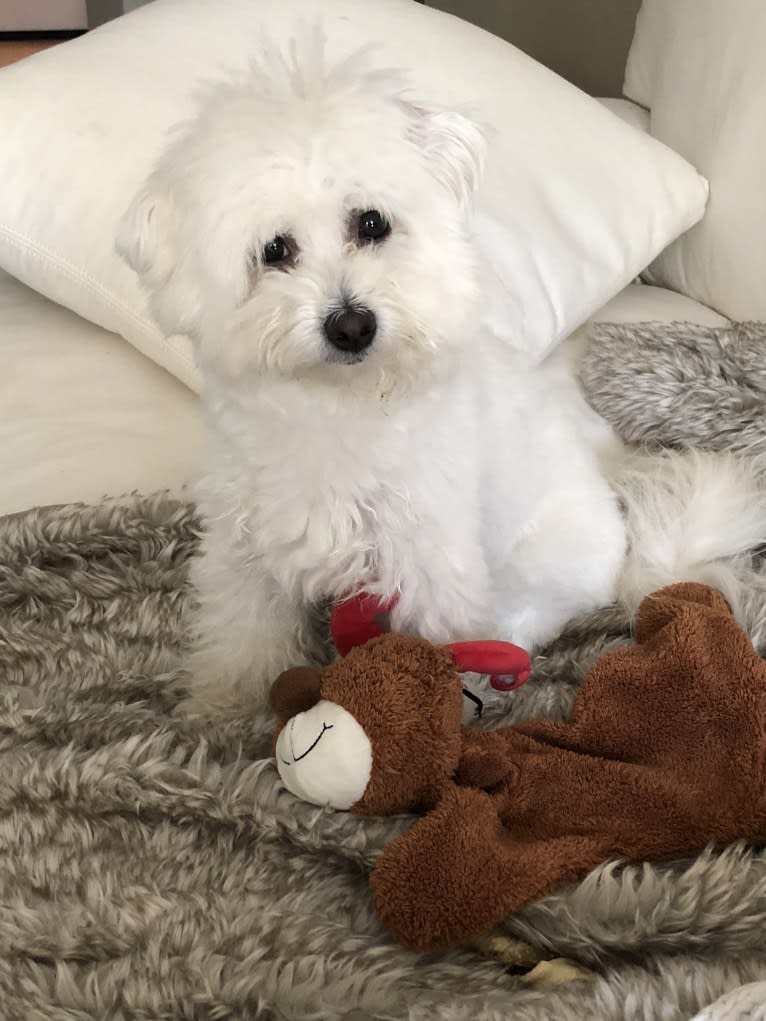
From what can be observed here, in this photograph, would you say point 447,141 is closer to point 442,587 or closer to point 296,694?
point 442,587

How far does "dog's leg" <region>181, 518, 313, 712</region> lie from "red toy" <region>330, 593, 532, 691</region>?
0.29 feet

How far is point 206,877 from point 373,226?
0.58m

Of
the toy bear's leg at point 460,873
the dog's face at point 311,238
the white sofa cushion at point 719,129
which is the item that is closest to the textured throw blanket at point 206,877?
the toy bear's leg at point 460,873

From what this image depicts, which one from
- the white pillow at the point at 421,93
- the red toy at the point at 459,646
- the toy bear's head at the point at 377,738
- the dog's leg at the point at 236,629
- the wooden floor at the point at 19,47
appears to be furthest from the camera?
the wooden floor at the point at 19,47

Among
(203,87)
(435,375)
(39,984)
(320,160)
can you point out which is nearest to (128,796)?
(39,984)

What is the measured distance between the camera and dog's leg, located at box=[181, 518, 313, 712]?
43.0 inches

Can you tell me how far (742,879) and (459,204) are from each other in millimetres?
660

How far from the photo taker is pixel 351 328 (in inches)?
34.8

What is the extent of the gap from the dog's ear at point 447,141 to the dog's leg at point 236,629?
0.44 m

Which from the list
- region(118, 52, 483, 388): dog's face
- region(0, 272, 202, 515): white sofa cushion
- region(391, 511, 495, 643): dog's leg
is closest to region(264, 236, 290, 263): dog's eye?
region(118, 52, 483, 388): dog's face

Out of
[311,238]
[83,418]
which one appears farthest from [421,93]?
[83,418]

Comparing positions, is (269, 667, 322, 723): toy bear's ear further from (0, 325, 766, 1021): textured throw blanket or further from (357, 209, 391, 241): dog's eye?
(357, 209, 391, 241): dog's eye

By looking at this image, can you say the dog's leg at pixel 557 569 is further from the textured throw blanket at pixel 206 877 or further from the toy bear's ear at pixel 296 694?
the toy bear's ear at pixel 296 694

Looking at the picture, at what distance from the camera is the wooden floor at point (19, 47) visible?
13.2ft
